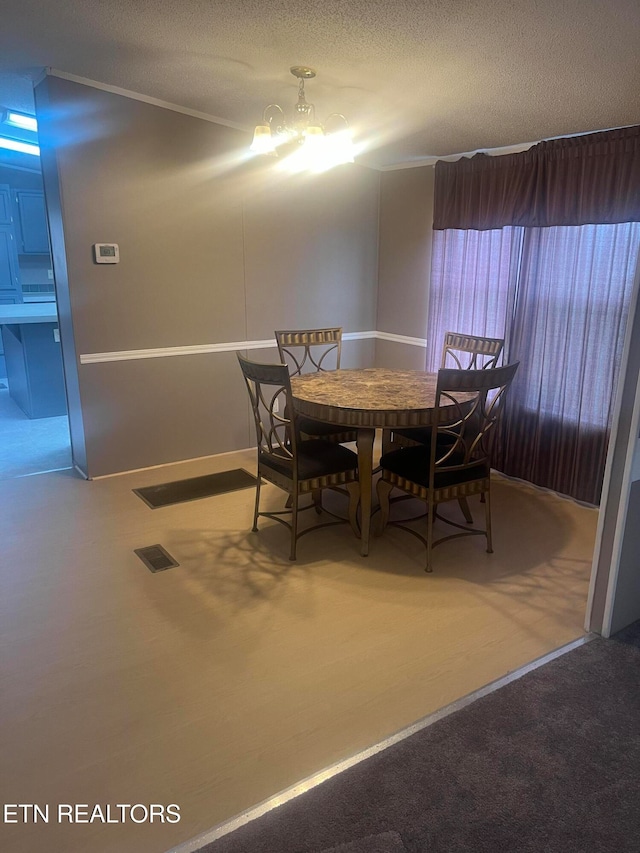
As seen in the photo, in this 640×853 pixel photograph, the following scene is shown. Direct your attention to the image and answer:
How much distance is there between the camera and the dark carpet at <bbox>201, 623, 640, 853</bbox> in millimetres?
1546

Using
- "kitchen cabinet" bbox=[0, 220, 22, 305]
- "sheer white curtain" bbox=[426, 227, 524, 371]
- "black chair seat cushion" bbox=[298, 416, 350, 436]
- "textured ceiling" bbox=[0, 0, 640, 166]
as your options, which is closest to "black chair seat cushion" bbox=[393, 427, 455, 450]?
"black chair seat cushion" bbox=[298, 416, 350, 436]

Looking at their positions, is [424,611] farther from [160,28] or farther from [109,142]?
[109,142]

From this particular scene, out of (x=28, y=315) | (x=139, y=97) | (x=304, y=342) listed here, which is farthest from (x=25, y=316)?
(x=304, y=342)

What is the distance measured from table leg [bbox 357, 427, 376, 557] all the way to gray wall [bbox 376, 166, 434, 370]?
2.09 m

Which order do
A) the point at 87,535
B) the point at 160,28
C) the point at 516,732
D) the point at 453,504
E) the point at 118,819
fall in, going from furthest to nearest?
the point at 453,504
the point at 87,535
the point at 160,28
the point at 516,732
the point at 118,819

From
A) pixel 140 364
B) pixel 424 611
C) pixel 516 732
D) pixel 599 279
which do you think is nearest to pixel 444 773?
pixel 516 732

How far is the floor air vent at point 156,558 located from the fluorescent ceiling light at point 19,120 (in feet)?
10.6

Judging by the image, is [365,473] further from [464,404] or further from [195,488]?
[195,488]

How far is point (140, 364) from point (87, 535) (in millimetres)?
1269

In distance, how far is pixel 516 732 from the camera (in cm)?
191

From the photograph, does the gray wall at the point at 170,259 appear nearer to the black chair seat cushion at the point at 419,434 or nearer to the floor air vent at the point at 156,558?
the floor air vent at the point at 156,558

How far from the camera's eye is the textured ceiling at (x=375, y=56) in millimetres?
2139

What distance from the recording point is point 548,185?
141 inches

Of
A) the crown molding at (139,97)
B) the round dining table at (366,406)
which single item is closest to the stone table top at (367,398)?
the round dining table at (366,406)
